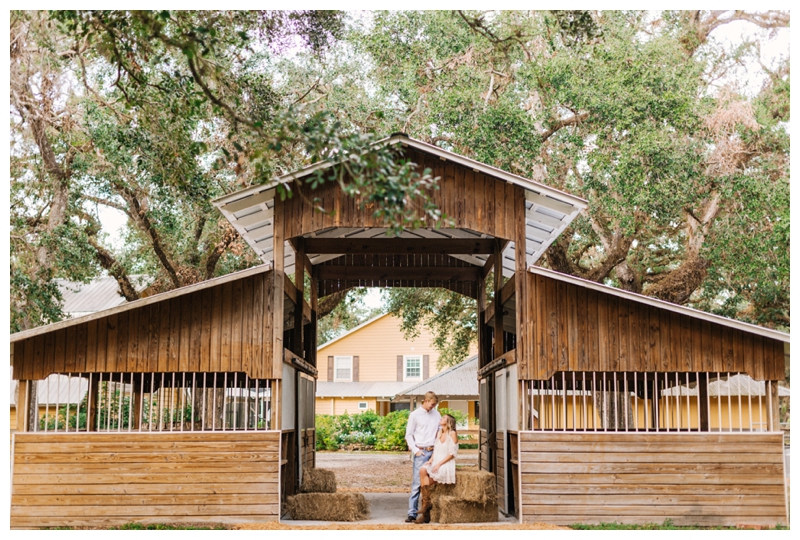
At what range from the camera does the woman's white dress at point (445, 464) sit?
1110 centimetres

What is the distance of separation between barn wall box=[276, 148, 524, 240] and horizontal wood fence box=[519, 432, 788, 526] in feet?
9.31

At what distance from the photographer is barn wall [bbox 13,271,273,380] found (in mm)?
10977

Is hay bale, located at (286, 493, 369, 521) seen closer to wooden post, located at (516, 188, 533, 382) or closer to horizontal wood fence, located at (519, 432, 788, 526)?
horizontal wood fence, located at (519, 432, 788, 526)

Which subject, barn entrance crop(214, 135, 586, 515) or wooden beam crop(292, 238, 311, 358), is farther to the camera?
wooden beam crop(292, 238, 311, 358)

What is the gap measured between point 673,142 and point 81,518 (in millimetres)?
13677

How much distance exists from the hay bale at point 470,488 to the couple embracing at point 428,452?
10cm

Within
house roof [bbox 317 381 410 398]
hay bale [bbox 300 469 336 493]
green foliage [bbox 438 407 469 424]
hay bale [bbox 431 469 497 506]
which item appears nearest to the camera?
hay bale [bbox 431 469 497 506]

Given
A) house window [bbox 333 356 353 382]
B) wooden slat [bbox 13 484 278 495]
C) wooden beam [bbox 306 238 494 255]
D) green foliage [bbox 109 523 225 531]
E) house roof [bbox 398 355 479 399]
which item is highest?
wooden beam [bbox 306 238 494 255]

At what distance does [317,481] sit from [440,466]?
2212mm

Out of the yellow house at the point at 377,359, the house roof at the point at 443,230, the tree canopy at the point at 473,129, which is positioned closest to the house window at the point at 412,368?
the yellow house at the point at 377,359

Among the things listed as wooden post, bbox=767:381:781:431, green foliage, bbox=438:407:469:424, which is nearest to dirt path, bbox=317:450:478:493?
green foliage, bbox=438:407:469:424

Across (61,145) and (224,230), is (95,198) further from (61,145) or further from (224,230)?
(224,230)
